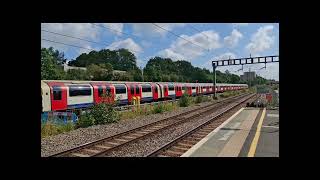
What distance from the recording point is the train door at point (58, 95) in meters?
18.7

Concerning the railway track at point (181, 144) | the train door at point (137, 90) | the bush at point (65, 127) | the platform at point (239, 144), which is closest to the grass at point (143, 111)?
the train door at point (137, 90)

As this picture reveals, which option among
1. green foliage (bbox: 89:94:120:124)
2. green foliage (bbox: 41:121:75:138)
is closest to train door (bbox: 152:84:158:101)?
green foliage (bbox: 89:94:120:124)

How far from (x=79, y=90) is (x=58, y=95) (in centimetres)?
205

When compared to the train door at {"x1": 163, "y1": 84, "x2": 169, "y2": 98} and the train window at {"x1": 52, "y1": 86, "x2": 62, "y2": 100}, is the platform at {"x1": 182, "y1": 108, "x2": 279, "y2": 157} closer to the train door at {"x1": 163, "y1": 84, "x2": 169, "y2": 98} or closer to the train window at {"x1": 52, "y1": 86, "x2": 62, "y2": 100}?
the train window at {"x1": 52, "y1": 86, "x2": 62, "y2": 100}

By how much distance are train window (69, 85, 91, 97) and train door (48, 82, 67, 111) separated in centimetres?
61

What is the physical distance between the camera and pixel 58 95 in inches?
752

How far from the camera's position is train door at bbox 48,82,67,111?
61.3 feet

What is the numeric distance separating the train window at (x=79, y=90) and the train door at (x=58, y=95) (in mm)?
605
